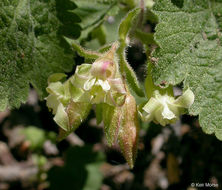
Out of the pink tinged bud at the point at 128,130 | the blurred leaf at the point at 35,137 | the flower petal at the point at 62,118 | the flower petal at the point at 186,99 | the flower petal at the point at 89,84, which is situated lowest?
the blurred leaf at the point at 35,137

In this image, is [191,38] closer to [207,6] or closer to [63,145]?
[207,6]

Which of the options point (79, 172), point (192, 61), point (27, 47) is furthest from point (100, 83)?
point (79, 172)

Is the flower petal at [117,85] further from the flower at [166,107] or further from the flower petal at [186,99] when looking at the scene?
the flower petal at [186,99]

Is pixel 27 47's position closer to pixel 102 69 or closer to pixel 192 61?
pixel 102 69

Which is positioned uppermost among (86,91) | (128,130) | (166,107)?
(86,91)

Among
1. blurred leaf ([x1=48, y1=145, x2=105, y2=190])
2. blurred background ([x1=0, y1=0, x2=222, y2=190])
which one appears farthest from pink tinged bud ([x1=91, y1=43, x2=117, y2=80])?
blurred leaf ([x1=48, y1=145, x2=105, y2=190])

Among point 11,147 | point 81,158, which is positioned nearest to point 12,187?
point 11,147

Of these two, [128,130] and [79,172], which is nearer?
[128,130]

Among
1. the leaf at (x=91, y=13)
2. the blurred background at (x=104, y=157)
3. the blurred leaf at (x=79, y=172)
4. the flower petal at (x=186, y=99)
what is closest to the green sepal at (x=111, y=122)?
the flower petal at (x=186, y=99)
